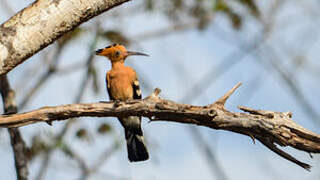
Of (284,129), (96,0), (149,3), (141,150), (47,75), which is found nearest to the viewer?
(96,0)

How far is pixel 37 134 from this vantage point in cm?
875

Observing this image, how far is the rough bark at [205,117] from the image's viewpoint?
4555 mm

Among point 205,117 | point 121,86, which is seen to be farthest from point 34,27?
point 121,86

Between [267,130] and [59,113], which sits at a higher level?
[59,113]

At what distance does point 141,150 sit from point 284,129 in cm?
289

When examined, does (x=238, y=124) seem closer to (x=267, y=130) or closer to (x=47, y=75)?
(x=267, y=130)

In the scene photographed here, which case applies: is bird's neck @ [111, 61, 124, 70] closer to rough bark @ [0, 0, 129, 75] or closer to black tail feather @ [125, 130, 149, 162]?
black tail feather @ [125, 130, 149, 162]

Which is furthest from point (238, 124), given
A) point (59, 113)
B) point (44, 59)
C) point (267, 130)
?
point (44, 59)

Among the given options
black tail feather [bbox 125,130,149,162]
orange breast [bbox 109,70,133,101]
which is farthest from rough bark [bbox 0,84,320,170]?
black tail feather [bbox 125,130,149,162]

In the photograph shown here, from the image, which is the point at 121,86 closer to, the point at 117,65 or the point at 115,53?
the point at 117,65

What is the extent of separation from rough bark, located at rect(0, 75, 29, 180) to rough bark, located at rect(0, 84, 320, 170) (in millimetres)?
2399

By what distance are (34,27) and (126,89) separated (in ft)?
9.52

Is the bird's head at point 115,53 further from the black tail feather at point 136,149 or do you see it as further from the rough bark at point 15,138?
the rough bark at point 15,138

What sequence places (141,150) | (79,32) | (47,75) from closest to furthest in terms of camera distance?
1. (141,150)
2. (79,32)
3. (47,75)
